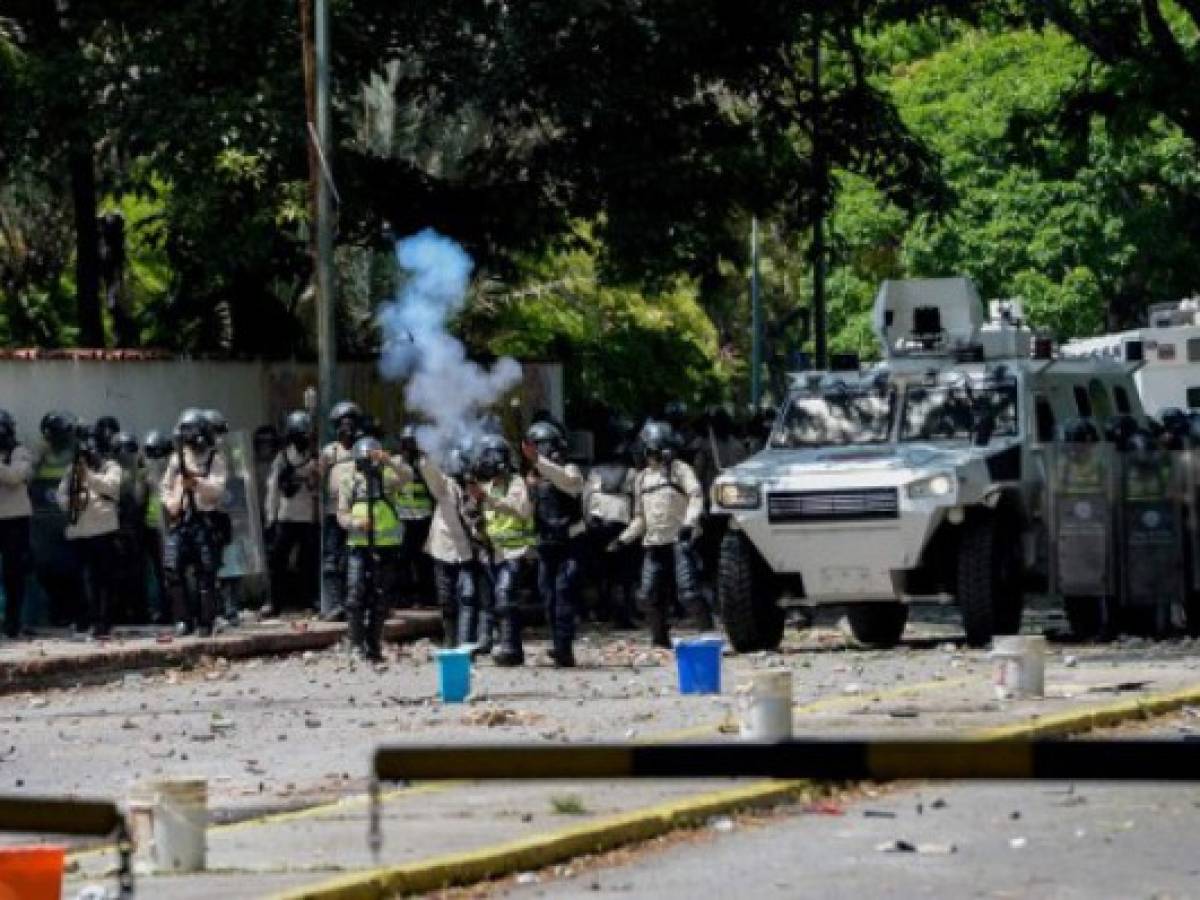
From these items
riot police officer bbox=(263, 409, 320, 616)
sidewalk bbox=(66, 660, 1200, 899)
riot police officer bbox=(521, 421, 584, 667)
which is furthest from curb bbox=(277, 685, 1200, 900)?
riot police officer bbox=(263, 409, 320, 616)

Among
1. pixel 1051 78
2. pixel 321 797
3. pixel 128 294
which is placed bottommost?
pixel 321 797

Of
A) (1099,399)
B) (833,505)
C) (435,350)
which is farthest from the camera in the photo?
(435,350)

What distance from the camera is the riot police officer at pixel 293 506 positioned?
94.4 feet

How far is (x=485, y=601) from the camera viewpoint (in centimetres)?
2409

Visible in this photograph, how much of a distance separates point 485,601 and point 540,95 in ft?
27.0

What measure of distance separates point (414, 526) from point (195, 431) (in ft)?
9.37

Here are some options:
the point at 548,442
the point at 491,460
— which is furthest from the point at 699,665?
the point at 548,442

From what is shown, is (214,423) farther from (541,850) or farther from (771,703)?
(541,850)

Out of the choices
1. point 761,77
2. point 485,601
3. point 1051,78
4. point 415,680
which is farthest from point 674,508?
point 1051,78

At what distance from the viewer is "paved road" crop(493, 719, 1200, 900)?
37.6 ft

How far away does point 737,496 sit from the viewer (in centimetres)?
2472

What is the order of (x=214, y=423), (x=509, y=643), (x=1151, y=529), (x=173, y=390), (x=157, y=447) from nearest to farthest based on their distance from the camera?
(x=509, y=643) → (x=1151, y=529) → (x=214, y=423) → (x=157, y=447) → (x=173, y=390)

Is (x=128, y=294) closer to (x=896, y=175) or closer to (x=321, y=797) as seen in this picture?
(x=896, y=175)

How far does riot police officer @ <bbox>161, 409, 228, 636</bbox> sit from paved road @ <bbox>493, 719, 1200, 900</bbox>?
12108 millimetres
